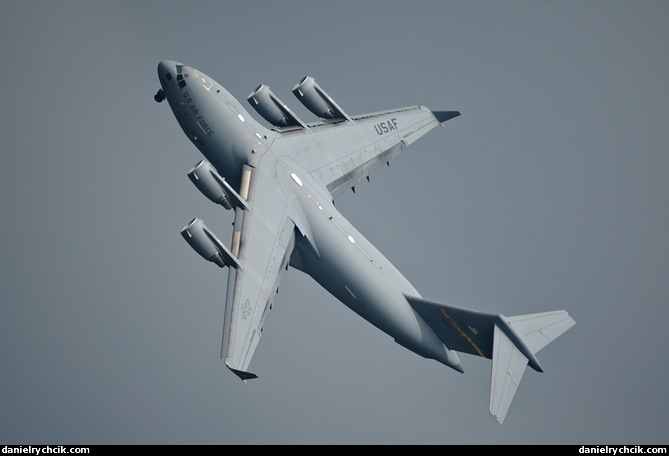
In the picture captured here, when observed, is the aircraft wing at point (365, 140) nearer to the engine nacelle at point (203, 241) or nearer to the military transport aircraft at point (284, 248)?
the military transport aircraft at point (284, 248)

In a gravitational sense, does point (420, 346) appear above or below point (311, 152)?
below

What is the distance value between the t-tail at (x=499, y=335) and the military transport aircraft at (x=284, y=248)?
55 millimetres

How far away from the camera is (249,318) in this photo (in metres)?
63.2

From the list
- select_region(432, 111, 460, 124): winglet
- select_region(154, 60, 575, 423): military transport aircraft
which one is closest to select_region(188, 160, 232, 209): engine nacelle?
select_region(154, 60, 575, 423): military transport aircraft

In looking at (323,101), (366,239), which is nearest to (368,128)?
(323,101)

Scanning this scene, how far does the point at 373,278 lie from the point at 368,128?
38.1 feet

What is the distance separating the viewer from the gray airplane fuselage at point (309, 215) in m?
65.4

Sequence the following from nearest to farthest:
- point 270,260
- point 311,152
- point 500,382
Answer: point 500,382, point 270,260, point 311,152

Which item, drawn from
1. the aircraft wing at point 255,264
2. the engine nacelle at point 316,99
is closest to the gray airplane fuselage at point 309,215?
the aircraft wing at point 255,264

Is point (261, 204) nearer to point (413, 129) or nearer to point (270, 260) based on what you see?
point (270, 260)

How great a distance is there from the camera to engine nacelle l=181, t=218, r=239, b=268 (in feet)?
205

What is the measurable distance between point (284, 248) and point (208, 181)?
4.97 meters

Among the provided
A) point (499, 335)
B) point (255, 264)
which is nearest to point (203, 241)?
point (255, 264)

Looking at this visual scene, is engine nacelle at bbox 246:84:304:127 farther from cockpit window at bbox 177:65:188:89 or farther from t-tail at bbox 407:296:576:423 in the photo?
t-tail at bbox 407:296:576:423
